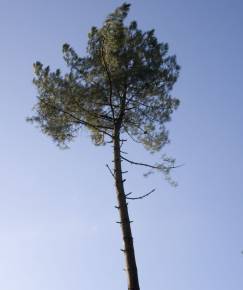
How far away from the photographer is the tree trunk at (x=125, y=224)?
1249 centimetres

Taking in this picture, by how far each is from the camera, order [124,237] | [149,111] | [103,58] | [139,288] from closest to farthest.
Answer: [139,288], [124,237], [103,58], [149,111]

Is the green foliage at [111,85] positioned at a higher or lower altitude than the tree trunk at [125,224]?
higher

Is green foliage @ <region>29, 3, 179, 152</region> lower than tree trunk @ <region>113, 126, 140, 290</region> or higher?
higher

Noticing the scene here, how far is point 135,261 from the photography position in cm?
1288

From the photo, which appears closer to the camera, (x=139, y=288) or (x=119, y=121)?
(x=139, y=288)

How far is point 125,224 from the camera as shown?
531 inches

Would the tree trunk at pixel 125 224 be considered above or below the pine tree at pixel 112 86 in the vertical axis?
below

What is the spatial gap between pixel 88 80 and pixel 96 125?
1.60m

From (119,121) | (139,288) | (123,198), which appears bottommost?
(139,288)

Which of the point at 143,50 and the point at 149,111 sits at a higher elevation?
the point at 143,50

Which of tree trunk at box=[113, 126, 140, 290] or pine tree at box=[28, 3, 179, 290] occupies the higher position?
pine tree at box=[28, 3, 179, 290]

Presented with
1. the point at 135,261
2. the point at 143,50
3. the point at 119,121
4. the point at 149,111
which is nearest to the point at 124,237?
the point at 135,261

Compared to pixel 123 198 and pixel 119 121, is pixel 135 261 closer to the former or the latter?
pixel 123 198

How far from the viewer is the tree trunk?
41.0 ft
